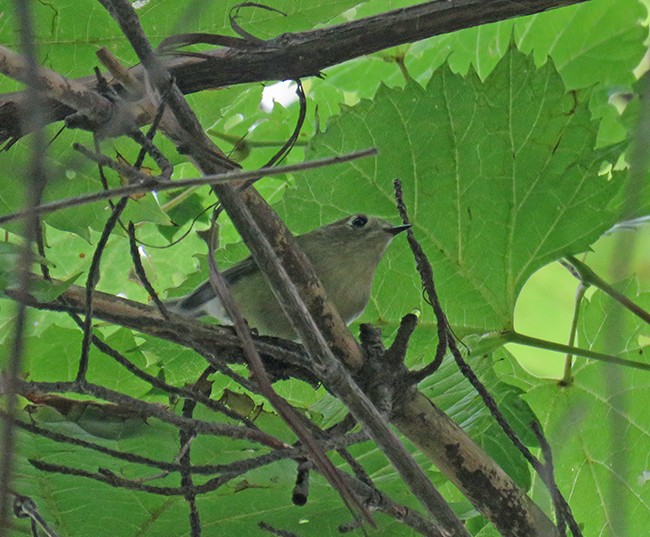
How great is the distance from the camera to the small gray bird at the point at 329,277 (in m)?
2.83

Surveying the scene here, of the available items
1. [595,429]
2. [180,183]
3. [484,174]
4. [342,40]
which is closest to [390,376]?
[342,40]

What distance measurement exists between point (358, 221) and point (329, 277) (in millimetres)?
203

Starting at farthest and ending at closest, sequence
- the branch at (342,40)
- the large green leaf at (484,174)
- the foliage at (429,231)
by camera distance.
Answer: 1. the large green leaf at (484,174)
2. the foliage at (429,231)
3. the branch at (342,40)

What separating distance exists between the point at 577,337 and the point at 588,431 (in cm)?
27

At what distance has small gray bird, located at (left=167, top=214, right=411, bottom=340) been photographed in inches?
111

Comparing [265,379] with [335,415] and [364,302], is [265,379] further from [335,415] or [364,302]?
[364,302]

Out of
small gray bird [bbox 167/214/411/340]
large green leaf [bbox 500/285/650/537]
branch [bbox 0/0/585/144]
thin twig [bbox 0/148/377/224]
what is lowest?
large green leaf [bbox 500/285/650/537]

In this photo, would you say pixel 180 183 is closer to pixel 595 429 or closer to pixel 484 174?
pixel 484 174

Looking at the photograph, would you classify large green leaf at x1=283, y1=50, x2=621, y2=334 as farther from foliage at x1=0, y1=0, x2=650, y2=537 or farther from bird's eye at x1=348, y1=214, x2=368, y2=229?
bird's eye at x1=348, y1=214, x2=368, y2=229

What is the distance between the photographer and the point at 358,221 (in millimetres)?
3029

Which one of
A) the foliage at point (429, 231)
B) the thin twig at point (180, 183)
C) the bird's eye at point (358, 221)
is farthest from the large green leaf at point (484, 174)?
the thin twig at point (180, 183)

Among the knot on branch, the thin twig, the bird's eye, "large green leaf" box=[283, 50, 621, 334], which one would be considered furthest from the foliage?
the thin twig

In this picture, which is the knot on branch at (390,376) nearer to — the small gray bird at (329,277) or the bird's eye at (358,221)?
the small gray bird at (329,277)

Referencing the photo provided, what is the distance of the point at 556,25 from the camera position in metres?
3.35
